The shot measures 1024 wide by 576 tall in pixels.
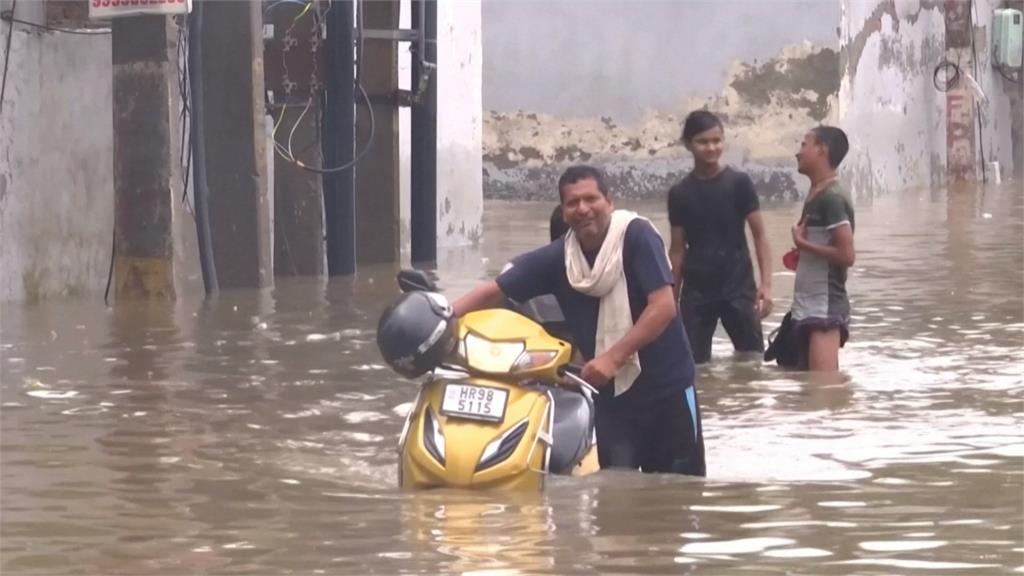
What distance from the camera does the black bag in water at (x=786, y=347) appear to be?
Answer: 1028cm

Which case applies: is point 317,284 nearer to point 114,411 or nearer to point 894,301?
point 894,301

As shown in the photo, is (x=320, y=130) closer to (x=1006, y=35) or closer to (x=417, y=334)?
(x=417, y=334)

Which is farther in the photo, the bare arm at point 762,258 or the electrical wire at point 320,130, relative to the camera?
the electrical wire at point 320,130

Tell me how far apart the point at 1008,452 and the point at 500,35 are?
809 inches

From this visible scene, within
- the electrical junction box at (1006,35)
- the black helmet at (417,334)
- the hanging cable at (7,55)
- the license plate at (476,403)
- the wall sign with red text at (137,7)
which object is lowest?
the license plate at (476,403)

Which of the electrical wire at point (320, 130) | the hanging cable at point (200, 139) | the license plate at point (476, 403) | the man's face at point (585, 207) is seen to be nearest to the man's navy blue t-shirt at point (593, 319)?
the man's face at point (585, 207)

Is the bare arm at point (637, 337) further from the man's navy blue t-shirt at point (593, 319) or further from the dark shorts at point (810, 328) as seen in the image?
the dark shorts at point (810, 328)

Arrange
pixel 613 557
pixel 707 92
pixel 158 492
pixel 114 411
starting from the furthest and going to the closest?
1. pixel 707 92
2. pixel 114 411
3. pixel 158 492
4. pixel 613 557

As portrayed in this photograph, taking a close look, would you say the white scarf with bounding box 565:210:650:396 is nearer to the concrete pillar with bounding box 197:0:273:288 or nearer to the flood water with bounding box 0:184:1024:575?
the flood water with bounding box 0:184:1024:575

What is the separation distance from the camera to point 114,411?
9195mm

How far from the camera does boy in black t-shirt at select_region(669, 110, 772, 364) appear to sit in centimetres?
1043

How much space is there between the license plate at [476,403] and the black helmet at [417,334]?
12cm

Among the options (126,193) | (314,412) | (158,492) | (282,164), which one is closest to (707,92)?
(282,164)

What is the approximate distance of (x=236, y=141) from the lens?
48.8 feet
